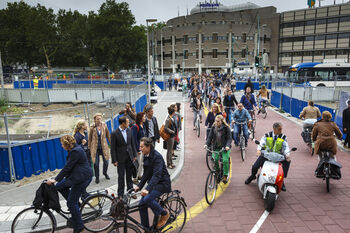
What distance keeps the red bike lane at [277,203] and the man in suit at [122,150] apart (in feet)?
5.04

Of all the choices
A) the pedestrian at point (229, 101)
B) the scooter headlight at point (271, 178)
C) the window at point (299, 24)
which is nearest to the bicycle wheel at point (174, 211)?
the scooter headlight at point (271, 178)

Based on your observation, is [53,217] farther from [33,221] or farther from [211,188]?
[211,188]

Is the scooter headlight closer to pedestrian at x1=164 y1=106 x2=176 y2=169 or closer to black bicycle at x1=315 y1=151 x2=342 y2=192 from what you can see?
black bicycle at x1=315 y1=151 x2=342 y2=192

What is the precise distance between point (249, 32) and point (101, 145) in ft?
236

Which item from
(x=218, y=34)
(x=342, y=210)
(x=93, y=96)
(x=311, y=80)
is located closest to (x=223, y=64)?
(x=218, y=34)

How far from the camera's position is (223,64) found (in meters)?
76.9

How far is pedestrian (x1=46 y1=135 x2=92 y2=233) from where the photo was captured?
187 inches

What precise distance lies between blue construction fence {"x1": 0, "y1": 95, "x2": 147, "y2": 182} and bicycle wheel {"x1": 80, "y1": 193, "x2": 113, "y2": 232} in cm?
349

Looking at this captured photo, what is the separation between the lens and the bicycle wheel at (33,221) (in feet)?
15.8

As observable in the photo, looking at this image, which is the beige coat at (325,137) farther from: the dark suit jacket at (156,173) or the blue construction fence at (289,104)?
the blue construction fence at (289,104)

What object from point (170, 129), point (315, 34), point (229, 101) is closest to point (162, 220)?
point (170, 129)

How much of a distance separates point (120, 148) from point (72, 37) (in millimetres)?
63671

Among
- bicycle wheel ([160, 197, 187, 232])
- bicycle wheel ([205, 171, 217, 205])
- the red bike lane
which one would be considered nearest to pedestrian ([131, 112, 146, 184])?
the red bike lane

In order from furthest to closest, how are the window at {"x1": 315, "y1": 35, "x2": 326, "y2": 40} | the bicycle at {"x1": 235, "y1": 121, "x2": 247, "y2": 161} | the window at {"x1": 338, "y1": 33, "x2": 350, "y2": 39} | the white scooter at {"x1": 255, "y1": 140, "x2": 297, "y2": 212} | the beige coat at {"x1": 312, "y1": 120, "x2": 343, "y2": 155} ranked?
the window at {"x1": 315, "y1": 35, "x2": 326, "y2": 40} → the window at {"x1": 338, "y1": 33, "x2": 350, "y2": 39} → the bicycle at {"x1": 235, "y1": 121, "x2": 247, "y2": 161} → the beige coat at {"x1": 312, "y1": 120, "x2": 343, "y2": 155} → the white scooter at {"x1": 255, "y1": 140, "x2": 297, "y2": 212}
